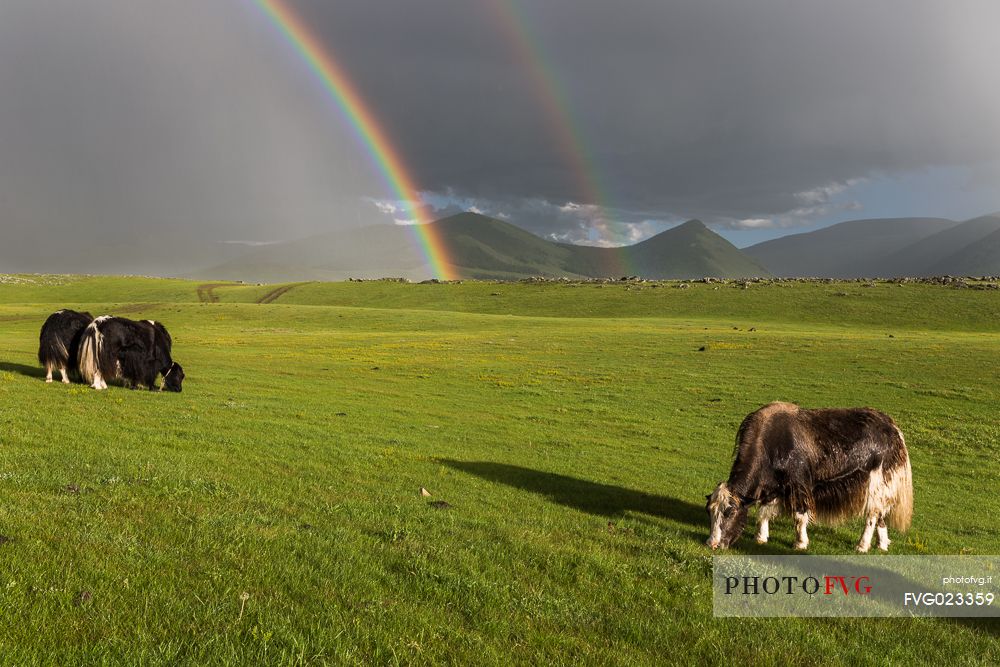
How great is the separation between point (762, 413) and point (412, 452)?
10.7 metres

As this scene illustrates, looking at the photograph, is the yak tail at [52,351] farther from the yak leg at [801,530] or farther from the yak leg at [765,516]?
the yak leg at [801,530]

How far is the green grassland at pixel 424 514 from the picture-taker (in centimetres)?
587

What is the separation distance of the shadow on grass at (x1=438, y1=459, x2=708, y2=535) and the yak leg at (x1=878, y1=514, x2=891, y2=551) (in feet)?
11.6

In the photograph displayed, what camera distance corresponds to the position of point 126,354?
82.4 feet

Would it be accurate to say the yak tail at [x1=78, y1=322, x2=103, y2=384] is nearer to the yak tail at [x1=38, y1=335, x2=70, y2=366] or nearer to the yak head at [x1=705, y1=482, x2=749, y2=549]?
the yak tail at [x1=38, y1=335, x2=70, y2=366]

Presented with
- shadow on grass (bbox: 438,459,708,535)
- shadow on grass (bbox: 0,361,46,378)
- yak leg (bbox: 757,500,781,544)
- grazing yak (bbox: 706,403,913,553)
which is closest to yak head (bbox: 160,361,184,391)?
shadow on grass (bbox: 0,361,46,378)

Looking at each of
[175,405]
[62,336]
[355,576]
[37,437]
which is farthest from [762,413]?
[62,336]

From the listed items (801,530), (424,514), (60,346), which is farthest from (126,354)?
(801,530)

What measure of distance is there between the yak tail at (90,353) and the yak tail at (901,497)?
28.5 m

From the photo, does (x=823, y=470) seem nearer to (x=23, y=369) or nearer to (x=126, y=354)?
(x=126, y=354)

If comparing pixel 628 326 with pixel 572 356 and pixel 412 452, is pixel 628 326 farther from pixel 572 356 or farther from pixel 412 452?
pixel 412 452

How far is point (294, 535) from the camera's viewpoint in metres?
8.34

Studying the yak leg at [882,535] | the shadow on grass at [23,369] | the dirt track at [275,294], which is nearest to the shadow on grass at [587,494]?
the yak leg at [882,535]

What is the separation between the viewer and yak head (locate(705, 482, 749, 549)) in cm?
1103
